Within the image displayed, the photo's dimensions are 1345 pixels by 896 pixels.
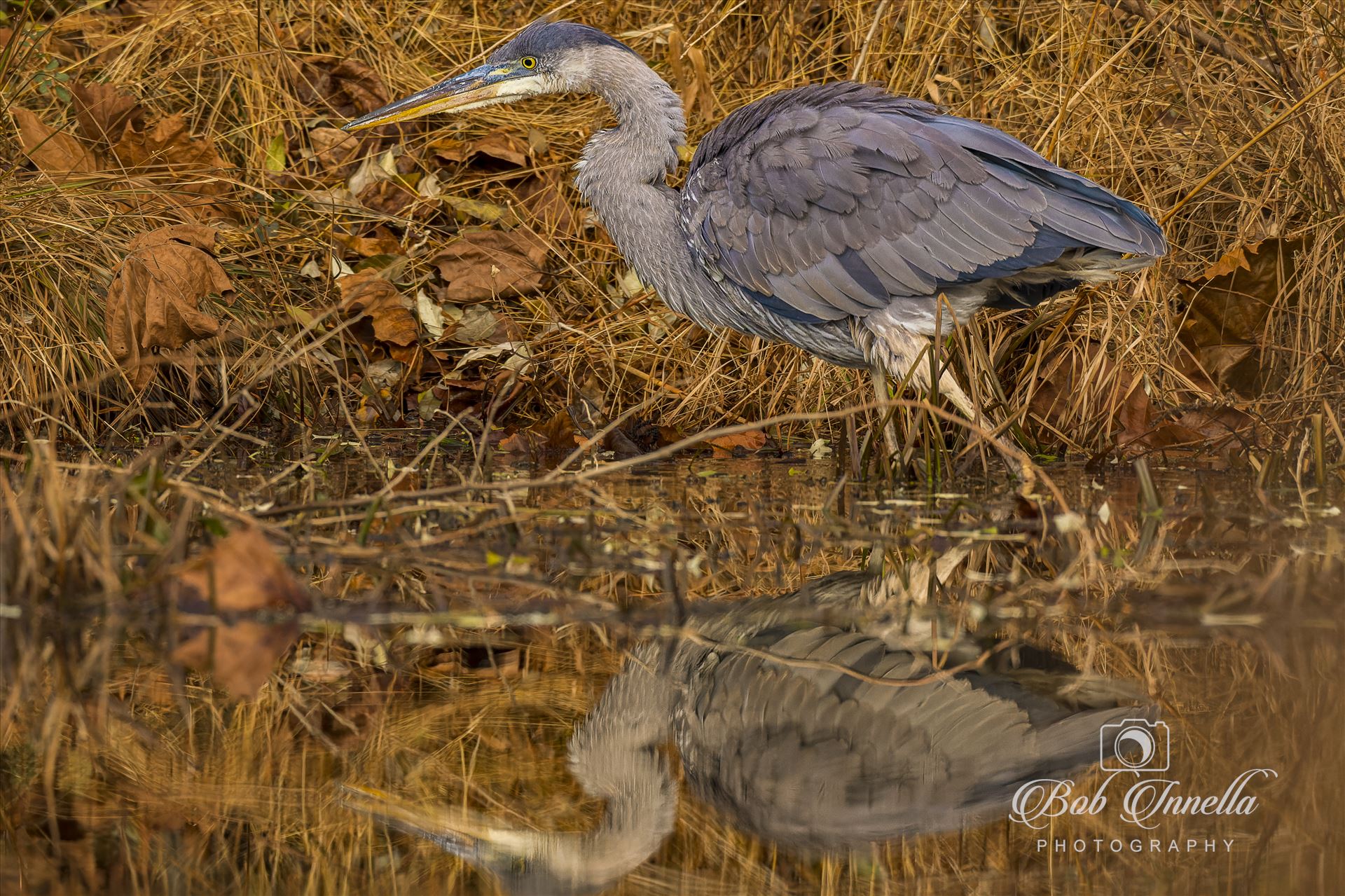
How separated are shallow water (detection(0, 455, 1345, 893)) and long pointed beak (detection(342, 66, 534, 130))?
2493mm

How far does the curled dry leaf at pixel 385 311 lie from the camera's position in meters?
6.66

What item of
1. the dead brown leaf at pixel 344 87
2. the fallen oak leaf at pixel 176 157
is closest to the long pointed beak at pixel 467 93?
the fallen oak leaf at pixel 176 157

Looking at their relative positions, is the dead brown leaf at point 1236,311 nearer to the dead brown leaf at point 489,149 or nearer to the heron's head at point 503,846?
the dead brown leaf at point 489,149

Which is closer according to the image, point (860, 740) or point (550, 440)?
point (860, 740)

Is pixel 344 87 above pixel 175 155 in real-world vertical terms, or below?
above

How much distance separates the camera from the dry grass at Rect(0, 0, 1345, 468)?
18.9 feet

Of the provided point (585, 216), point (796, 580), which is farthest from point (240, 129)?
point (796, 580)

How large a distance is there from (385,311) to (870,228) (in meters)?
2.58

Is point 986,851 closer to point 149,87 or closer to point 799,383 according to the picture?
point 799,383

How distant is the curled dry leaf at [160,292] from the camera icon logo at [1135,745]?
408 centimetres

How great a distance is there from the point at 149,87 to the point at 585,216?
226cm

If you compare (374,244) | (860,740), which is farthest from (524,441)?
(860,740)

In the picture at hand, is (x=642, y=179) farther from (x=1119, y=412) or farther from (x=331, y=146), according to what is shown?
(x=331, y=146)

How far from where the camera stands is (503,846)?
7.37ft
